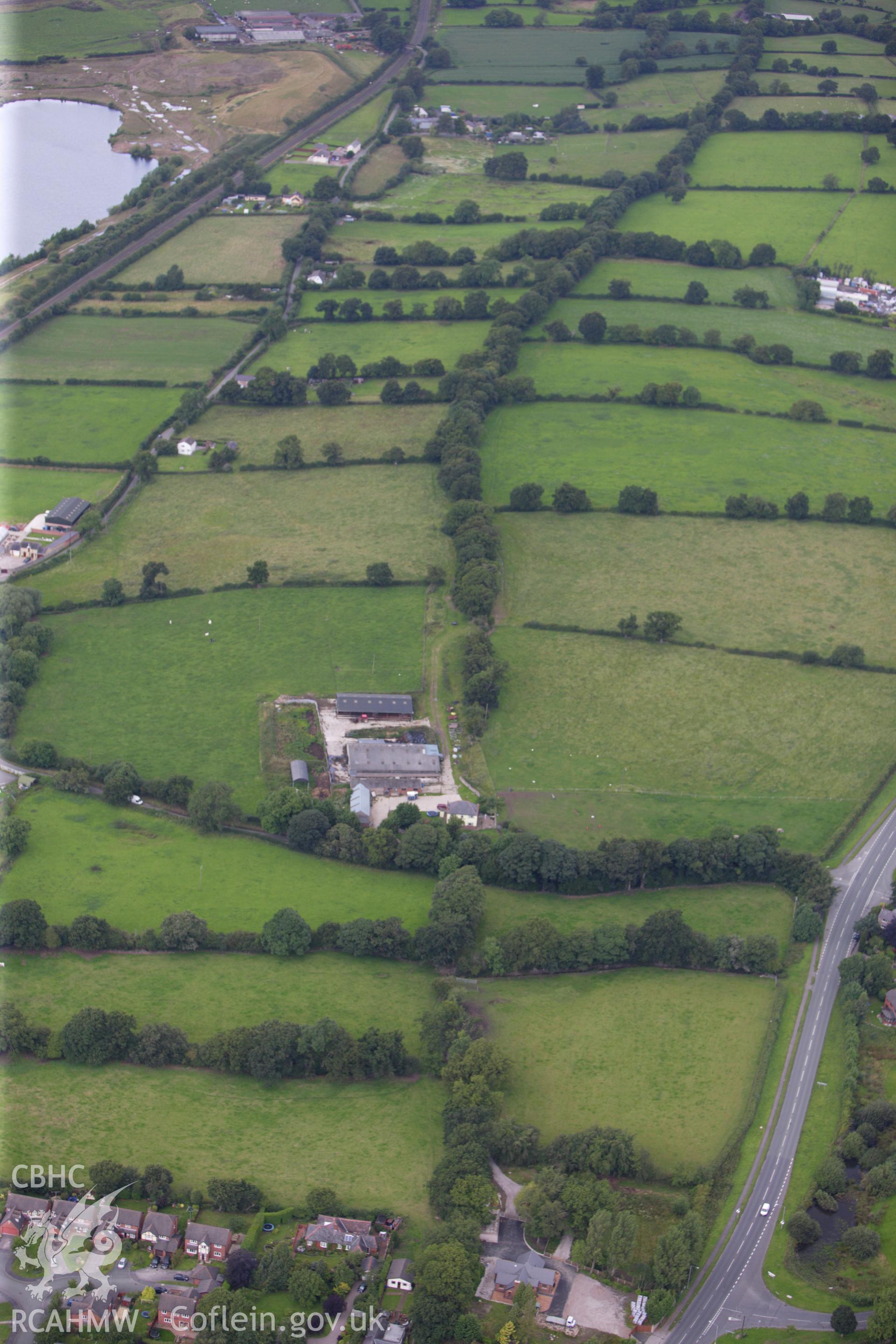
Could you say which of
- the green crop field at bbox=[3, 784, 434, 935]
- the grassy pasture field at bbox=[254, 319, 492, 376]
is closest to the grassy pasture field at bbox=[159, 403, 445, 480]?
the grassy pasture field at bbox=[254, 319, 492, 376]

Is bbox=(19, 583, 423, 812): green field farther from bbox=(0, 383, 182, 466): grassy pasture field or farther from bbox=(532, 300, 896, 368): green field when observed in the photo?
bbox=(532, 300, 896, 368): green field

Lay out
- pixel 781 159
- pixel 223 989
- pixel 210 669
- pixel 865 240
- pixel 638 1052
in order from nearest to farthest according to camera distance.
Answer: pixel 638 1052 < pixel 223 989 < pixel 210 669 < pixel 865 240 < pixel 781 159

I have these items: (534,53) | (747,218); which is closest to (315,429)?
(747,218)

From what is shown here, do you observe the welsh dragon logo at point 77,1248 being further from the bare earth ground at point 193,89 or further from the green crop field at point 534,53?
the green crop field at point 534,53

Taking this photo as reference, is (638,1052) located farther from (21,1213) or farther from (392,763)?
(21,1213)

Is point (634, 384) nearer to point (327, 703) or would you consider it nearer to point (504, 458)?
point (504, 458)

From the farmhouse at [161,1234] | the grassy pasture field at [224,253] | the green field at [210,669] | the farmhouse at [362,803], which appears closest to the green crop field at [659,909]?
the farmhouse at [362,803]
